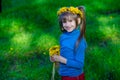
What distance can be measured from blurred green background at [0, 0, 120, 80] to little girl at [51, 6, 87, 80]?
219 centimetres

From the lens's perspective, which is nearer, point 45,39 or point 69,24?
point 69,24

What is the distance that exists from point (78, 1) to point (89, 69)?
4.02m

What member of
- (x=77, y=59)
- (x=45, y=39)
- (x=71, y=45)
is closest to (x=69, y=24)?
(x=71, y=45)

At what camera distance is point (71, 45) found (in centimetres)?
491

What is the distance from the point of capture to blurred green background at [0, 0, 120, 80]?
24.6 ft

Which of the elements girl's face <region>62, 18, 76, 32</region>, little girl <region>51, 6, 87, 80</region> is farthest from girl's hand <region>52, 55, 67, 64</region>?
girl's face <region>62, 18, 76, 32</region>

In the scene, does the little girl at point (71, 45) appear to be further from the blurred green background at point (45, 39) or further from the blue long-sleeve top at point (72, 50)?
the blurred green background at point (45, 39)

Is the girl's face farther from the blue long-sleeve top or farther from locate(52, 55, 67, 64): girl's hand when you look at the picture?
locate(52, 55, 67, 64): girl's hand

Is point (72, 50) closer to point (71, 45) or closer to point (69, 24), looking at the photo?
point (71, 45)

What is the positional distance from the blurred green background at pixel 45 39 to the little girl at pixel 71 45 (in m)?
2.19

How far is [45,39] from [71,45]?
12.8 ft

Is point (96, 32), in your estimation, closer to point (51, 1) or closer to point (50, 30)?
point (50, 30)

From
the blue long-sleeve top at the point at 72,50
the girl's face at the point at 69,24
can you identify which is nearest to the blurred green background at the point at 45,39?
the blue long-sleeve top at the point at 72,50

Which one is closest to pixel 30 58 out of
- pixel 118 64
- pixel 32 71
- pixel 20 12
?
pixel 32 71
